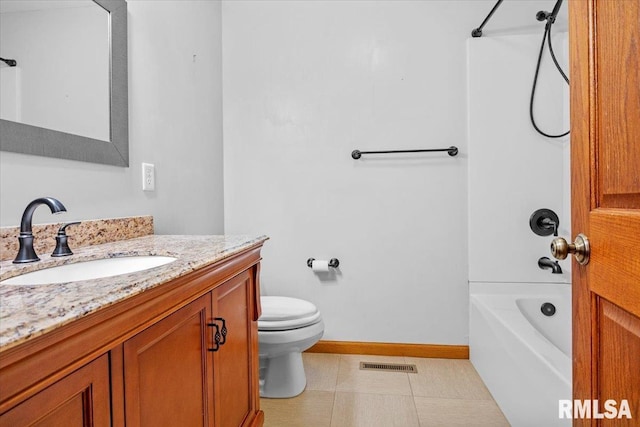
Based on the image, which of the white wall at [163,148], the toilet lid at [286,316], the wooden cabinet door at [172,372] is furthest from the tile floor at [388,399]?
the white wall at [163,148]

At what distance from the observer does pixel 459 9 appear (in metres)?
2.09

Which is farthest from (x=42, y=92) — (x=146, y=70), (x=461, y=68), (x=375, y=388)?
(x=461, y=68)

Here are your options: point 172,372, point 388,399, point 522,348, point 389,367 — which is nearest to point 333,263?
point 389,367

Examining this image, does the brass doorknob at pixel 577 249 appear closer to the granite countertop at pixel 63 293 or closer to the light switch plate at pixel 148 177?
the granite countertop at pixel 63 293

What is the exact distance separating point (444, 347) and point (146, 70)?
2.19 meters

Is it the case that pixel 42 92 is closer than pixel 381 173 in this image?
Yes

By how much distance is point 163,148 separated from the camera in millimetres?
1628

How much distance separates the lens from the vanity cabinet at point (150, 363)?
1.40ft

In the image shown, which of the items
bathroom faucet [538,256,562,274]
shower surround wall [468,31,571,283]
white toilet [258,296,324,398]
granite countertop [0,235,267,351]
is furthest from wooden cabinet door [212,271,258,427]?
bathroom faucet [538,256,562,274]

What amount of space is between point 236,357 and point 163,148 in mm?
1034

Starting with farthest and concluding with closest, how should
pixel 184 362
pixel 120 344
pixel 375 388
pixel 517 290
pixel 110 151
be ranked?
pixel 517 290 < pixel 375 388 < pixel 110 151 < pixel 184 362 < pixel 120 344

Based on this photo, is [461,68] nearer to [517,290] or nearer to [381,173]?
[381,173]

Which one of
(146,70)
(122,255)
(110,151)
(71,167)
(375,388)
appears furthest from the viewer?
(375,388)

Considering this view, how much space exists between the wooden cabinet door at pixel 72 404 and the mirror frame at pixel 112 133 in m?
0.79
